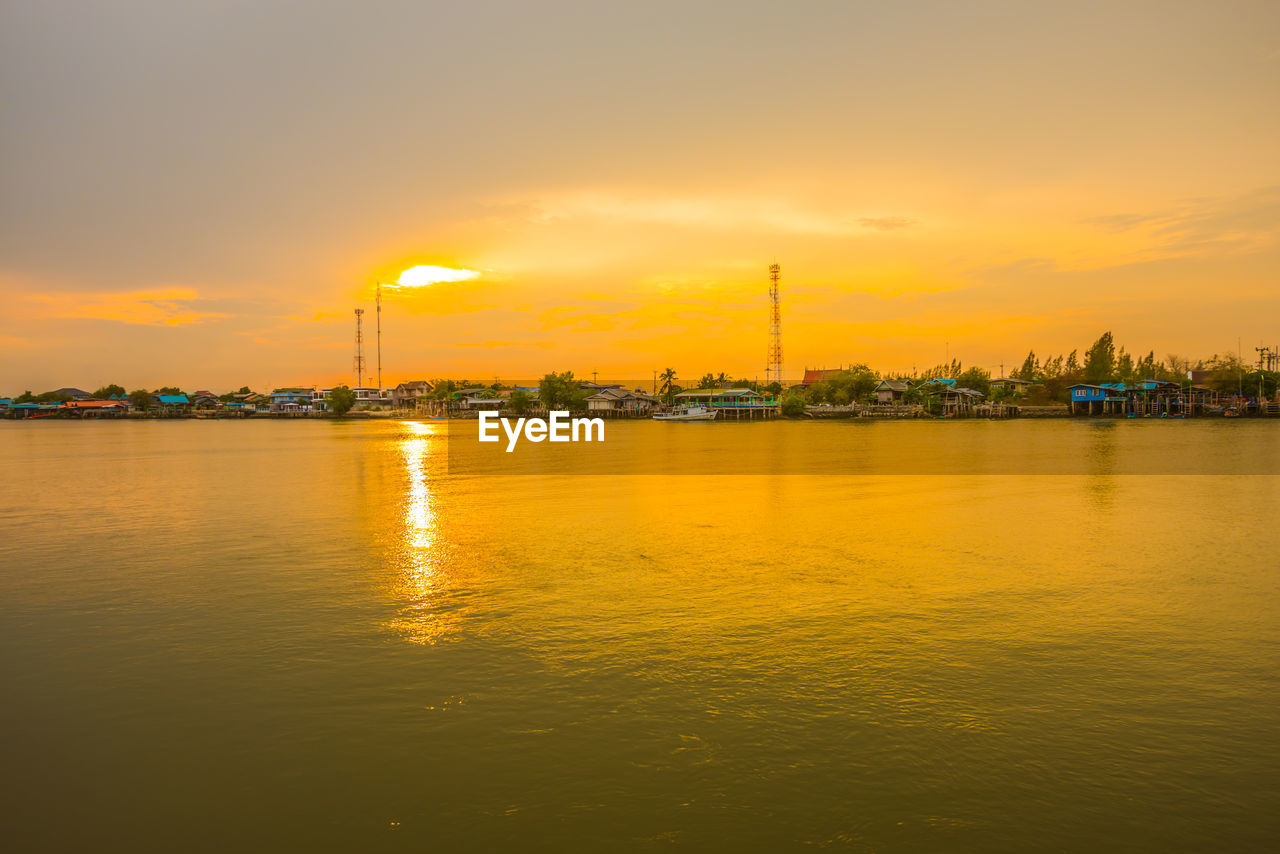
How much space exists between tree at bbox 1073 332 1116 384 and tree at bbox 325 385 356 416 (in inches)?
5189

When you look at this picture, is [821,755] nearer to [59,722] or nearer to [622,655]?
[622,655]

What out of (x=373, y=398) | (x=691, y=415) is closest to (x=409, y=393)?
(x=373, y=398)

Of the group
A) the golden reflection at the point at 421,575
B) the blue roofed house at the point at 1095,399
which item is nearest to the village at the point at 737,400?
the blue roofed house at the point at 1095,399

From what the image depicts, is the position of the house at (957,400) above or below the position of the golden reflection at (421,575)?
above

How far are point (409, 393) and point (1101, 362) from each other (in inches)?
5498

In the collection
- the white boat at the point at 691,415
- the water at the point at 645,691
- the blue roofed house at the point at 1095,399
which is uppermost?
the blue roofed house at the point at 1095,399

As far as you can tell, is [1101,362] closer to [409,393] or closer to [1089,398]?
[1089,398]

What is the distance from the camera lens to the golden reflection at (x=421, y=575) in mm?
11445

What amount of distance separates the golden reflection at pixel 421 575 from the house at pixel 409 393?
146016 mm

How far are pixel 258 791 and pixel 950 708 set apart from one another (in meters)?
Answer: 7.13

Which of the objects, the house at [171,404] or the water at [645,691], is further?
the house at [171,404]

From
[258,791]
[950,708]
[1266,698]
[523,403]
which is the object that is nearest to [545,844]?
[258,791]

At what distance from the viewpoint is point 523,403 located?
133 metres

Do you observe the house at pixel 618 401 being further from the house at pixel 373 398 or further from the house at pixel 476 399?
the house at pixel 373 398
